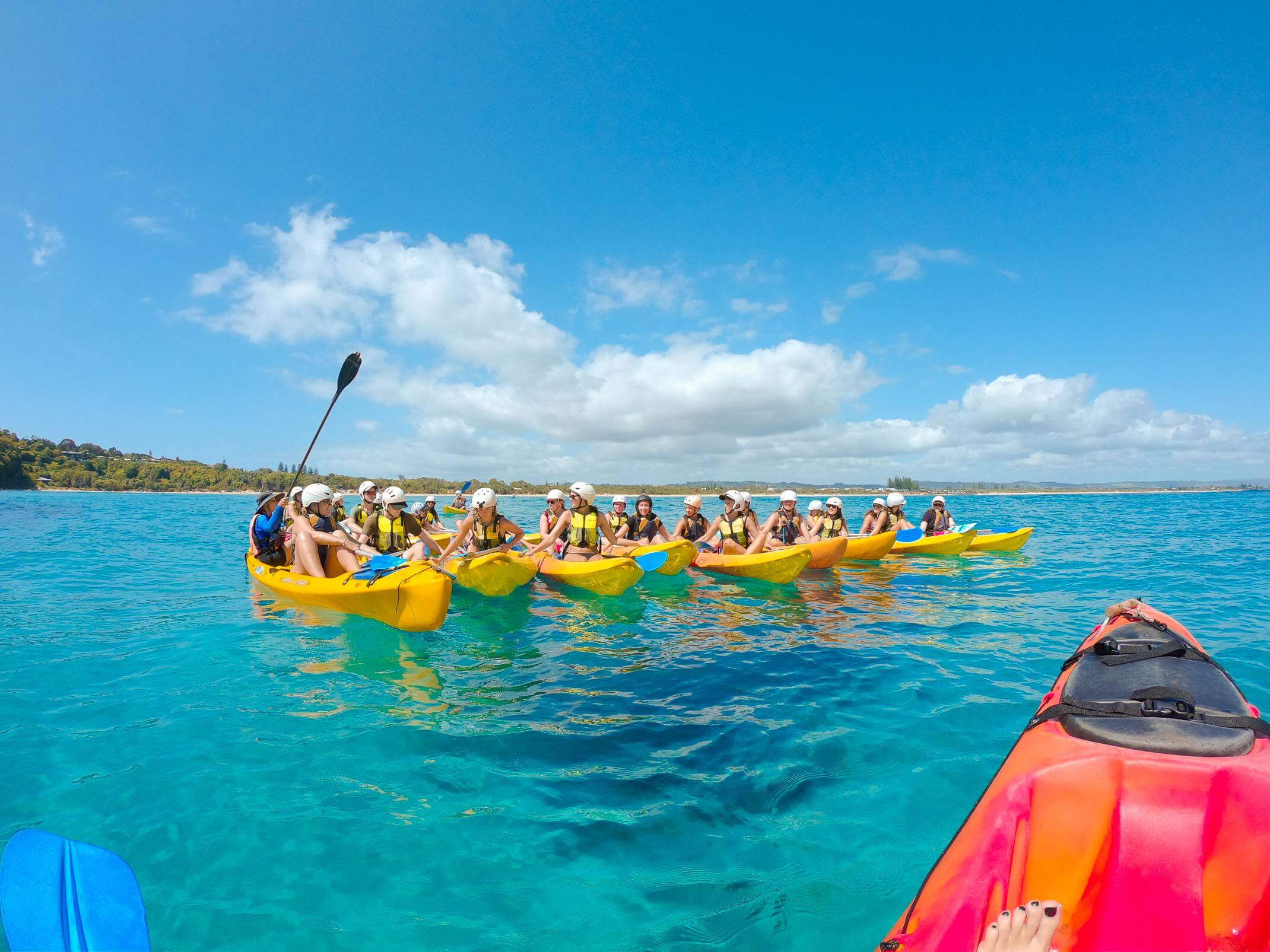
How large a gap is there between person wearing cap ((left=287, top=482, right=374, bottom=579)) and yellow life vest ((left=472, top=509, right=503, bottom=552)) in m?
2.15

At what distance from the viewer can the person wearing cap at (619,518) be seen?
46.4ft

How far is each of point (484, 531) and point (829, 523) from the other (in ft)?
29.4

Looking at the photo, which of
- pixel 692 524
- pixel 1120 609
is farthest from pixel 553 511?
pixel 1120 609

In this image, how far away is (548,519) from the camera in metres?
13.6

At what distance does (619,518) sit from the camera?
14484 millimetres

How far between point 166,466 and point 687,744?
126 metres

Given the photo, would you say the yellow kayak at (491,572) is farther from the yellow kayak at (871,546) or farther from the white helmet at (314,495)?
the yellow kayak at (871,546)

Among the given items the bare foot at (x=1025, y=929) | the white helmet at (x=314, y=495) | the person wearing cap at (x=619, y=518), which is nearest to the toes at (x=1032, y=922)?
the bare foot at (x=1025, y=929)

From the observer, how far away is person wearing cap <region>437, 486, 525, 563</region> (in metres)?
11.0

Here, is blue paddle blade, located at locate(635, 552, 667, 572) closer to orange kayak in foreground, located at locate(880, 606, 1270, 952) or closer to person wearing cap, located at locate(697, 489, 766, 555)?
person wearing cap, located at locate(697, 489, 766, 555)

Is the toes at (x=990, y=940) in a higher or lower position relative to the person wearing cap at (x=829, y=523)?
lower

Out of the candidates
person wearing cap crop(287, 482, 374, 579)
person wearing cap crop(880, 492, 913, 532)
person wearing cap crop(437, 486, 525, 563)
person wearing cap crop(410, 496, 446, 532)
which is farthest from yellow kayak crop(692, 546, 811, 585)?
person wearing cap crop(410, 496, 446, 532)

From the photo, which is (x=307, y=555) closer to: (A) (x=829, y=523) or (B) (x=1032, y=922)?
(B) (x=1032, y=922)

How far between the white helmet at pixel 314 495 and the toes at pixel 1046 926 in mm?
10278
